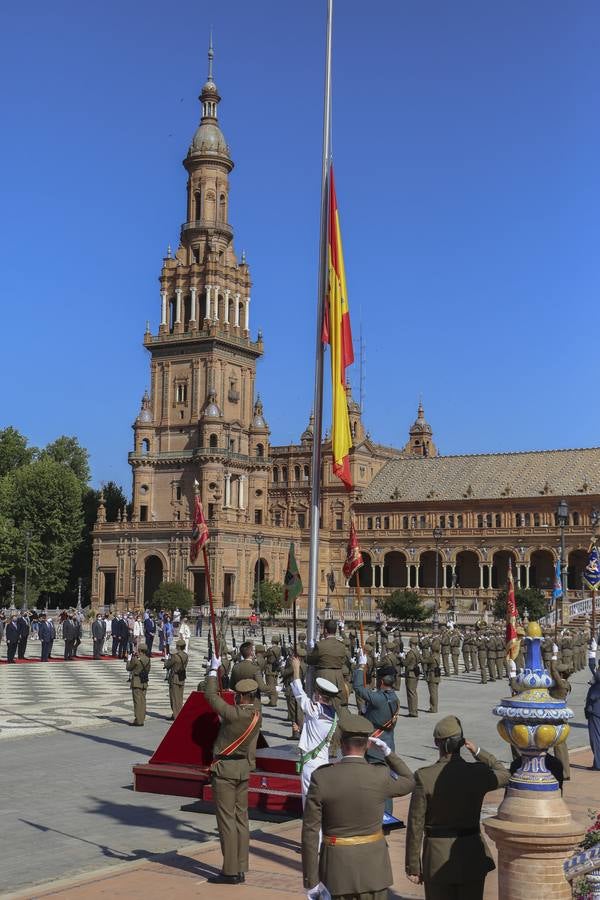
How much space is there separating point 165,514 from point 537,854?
8427 cm

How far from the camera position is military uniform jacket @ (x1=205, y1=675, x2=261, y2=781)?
1065cm

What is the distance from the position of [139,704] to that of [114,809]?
8.14 meters

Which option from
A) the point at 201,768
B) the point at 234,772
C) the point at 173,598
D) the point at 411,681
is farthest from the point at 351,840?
the point at 173,598

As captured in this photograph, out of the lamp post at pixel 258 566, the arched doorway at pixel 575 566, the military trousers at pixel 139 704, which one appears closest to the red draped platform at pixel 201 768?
the military trousers at pixel 139 704

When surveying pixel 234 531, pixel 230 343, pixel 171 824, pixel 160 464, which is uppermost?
pixel 230 343

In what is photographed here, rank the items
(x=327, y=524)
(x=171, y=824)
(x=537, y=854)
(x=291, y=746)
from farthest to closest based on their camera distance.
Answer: (x=327, y=524)
(x=291, y=746)
(x=171, y=824)
(x=537, y=854)

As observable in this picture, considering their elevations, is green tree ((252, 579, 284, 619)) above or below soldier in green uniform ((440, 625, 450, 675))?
above

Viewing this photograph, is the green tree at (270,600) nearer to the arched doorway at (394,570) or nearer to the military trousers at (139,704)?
the arched doorway at (394,570)

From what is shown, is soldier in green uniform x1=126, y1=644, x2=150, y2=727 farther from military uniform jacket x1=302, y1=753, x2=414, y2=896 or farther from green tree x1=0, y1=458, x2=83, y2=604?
green tree x1=0, y1=458, x2=83, y2=604

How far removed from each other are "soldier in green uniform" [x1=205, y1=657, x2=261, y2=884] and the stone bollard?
3.76 meters

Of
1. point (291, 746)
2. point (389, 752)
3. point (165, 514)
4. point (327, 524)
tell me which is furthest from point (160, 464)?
point (389, 752)

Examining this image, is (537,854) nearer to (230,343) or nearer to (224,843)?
(224,843)

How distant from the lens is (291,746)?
1462cm

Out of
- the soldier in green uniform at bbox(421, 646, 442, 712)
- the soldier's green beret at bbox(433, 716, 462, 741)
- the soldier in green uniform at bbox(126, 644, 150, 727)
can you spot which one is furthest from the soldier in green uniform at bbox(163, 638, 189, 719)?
the soldier's green beret at bbox(433, 716, 462, 741)
